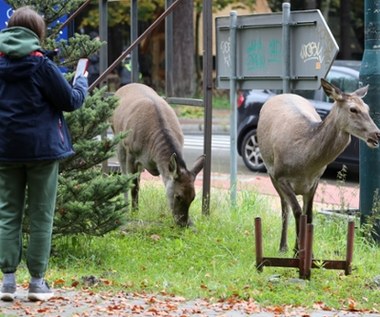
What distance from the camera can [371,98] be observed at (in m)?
11.2

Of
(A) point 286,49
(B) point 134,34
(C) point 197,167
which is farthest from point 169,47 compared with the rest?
(C) point 197,167

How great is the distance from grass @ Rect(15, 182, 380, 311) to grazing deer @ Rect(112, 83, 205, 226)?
325mm

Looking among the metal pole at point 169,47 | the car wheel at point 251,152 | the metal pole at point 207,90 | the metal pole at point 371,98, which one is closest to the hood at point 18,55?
the metal pole at point 371,98

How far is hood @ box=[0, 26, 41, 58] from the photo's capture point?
7.74m

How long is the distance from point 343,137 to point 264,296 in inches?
91.5

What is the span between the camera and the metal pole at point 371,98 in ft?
36.6

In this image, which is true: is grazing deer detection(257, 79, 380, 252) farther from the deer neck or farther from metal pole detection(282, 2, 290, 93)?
metal pole detection(282, 2, 290, 93)

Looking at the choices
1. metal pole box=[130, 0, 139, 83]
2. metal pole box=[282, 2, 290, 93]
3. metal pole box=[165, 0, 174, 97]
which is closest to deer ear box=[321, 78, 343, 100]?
metal pole box=[282, 2, 290, 93]

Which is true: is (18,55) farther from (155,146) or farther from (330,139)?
(155,146)

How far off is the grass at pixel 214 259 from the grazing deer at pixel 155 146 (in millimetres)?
325

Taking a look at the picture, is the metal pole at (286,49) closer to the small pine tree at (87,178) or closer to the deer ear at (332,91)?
the deer ear at (332,91)

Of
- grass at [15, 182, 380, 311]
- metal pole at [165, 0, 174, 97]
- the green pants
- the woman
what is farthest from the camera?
metal pole at [165, 0, 174, 97]

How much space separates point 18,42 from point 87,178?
2.54 metres

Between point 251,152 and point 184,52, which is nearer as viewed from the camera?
point 251,152
